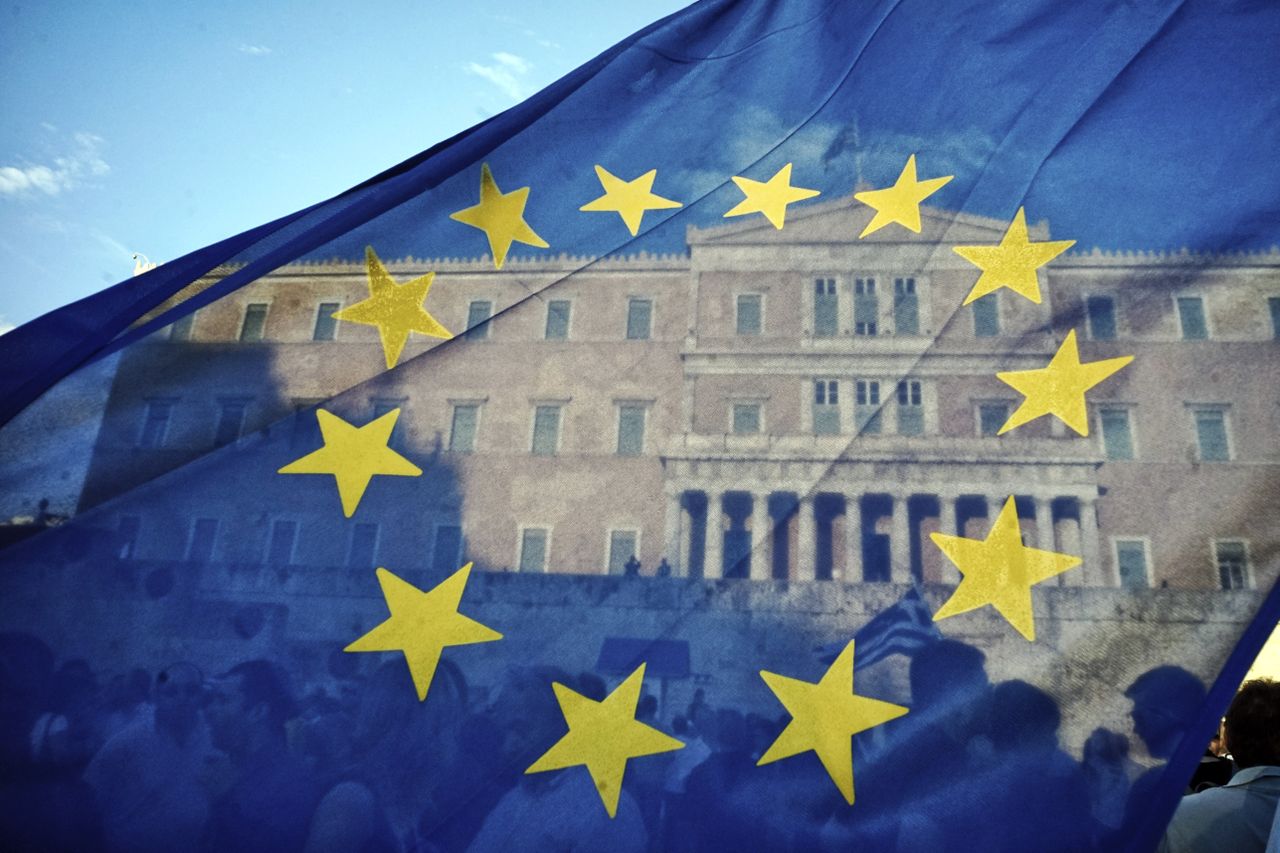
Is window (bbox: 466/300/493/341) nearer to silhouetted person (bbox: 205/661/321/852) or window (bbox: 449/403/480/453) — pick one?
window (bbox: 449/403/480/453)

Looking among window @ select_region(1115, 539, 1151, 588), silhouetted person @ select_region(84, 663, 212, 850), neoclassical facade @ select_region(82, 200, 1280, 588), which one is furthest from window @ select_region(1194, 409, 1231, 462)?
silhouetted person @ select_region(84, 663, 212, 850)

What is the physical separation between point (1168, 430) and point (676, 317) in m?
1.11

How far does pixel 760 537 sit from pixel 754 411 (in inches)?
11.5

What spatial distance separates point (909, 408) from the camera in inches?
85.8

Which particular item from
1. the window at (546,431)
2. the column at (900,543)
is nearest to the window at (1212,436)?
the column at (900,543)

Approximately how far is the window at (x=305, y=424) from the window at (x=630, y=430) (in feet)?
2.52

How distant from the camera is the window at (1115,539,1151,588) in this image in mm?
1948

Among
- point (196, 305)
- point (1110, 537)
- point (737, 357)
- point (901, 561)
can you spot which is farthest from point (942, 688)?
point (196, 305)

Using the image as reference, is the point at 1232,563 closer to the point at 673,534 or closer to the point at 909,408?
the point at 909,408

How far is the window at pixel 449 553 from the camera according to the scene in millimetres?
2215

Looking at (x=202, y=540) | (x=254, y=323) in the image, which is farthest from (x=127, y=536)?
(x=254, y=323)

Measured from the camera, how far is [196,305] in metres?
2.52

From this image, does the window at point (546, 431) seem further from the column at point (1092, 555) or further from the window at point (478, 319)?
the column at point (1092, 555)

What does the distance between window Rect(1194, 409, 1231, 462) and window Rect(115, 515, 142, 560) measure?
2368 mm
